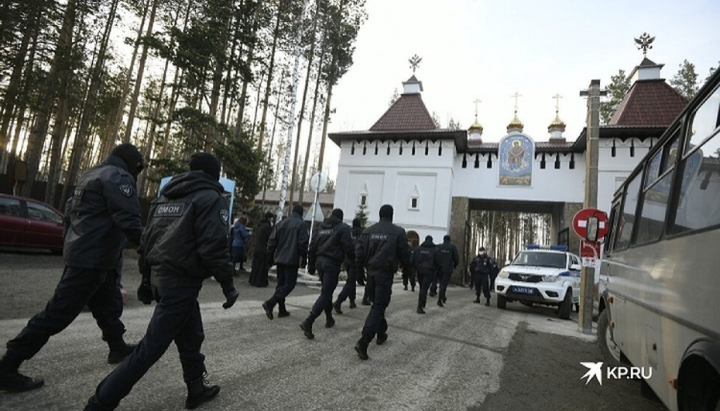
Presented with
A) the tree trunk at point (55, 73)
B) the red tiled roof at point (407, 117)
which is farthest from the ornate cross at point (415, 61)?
the tree trunk at point (55, 73)

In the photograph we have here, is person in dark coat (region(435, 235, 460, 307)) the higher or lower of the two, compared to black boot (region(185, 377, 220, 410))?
higher

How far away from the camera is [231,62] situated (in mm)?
16641

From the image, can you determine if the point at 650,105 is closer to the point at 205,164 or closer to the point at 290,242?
the point at 290,242

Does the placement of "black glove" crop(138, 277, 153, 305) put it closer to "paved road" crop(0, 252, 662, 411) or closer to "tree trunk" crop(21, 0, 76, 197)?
"paved road" crop(0, 252, 662, 411)

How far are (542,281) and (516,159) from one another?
19291mm

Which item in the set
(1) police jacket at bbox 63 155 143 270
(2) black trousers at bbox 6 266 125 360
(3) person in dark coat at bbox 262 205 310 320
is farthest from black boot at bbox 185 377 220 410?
→ (3) person in dark coat at bbox 262 205 310 320

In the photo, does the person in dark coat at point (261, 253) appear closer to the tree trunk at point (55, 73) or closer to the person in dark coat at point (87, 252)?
the person in dark coat at point (87, 252)

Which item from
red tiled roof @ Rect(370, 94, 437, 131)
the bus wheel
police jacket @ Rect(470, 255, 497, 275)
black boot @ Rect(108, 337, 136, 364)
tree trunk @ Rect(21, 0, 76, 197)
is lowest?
black boot @ Rect(108, 337, 136, 364)

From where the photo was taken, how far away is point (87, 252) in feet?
9.91

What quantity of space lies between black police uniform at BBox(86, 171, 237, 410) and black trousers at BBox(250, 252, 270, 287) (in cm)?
840

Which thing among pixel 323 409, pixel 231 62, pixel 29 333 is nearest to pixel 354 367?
pixel 323 409

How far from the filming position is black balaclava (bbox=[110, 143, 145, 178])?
3.46m

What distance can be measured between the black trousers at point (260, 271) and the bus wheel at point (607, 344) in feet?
28.2

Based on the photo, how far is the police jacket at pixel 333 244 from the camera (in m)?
6.11
